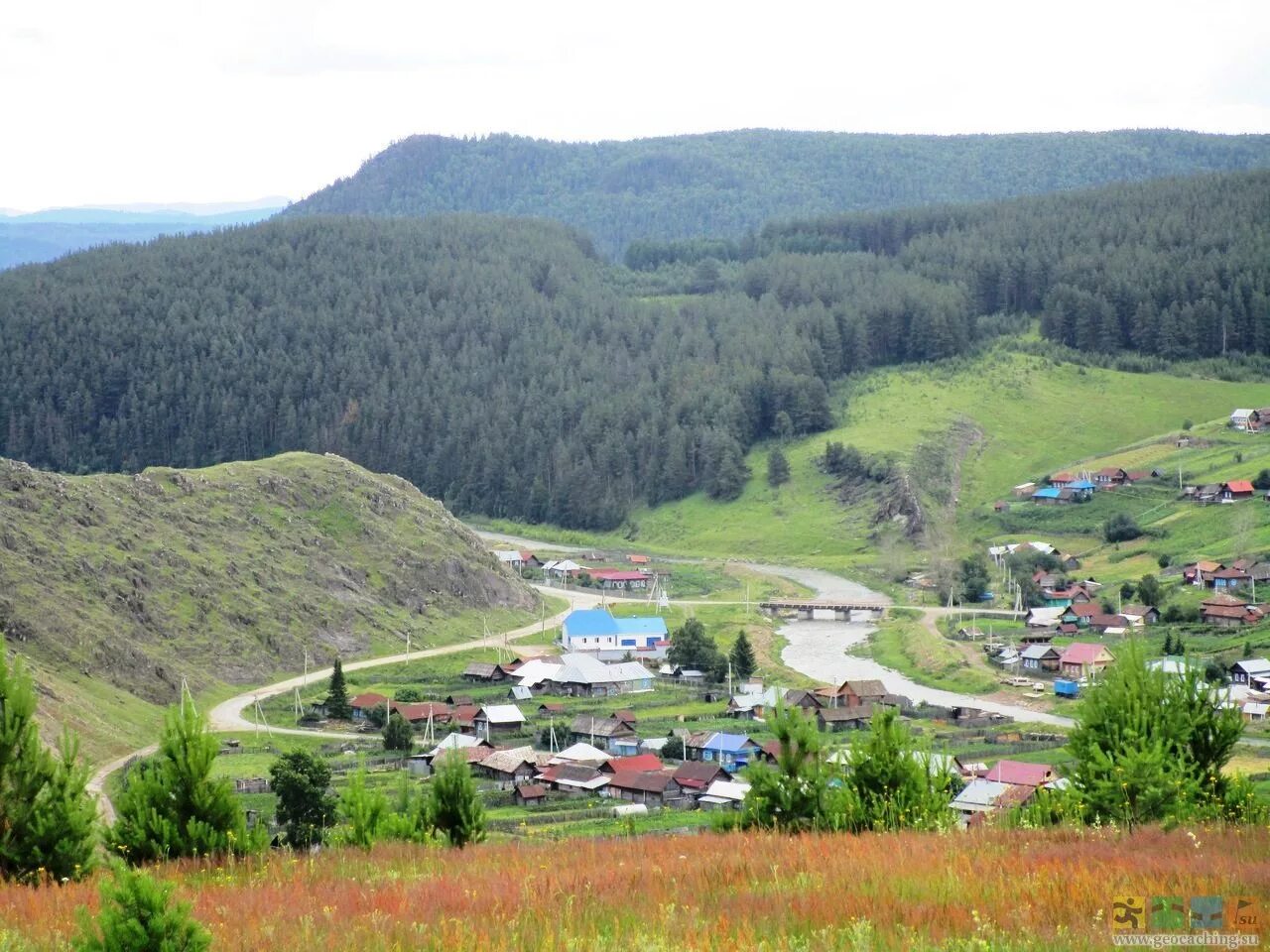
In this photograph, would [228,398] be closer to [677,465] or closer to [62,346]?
[62,346]

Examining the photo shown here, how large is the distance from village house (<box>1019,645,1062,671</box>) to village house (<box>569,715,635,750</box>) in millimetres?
22419

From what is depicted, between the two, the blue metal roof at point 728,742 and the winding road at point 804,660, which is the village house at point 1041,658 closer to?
the winding road at point 804,660

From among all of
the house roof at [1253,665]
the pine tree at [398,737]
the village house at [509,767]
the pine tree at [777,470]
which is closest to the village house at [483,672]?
the pine tree at [398,737]

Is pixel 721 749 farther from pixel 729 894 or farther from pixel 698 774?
pixel 729 894

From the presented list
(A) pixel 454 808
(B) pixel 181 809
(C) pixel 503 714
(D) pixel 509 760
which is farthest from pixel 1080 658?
(B) pixel 181 809

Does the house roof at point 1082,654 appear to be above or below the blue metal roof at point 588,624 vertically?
above

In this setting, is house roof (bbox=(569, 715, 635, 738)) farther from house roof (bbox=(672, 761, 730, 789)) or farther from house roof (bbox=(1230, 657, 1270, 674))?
house roof (bbox=(1230, 657, 1270, 674))

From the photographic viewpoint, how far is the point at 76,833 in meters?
19.0

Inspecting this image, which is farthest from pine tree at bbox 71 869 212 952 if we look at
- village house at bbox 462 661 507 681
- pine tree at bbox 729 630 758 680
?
village house at bbox 462 661 507 681

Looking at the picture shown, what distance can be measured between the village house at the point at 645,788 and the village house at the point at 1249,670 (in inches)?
1064

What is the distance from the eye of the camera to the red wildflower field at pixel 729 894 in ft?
37.9

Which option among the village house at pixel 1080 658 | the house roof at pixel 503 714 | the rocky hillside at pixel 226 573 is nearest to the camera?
the house roof at pixel 503 714

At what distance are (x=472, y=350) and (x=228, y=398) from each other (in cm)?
2878

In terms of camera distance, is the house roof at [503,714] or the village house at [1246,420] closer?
the house roof at [503,714]
